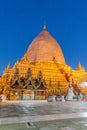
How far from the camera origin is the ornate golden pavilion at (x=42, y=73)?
19.2m

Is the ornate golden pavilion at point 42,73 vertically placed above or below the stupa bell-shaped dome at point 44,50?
below

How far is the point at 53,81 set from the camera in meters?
26.0

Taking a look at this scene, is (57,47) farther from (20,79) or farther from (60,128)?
(60,128)

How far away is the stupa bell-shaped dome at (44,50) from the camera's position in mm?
29922

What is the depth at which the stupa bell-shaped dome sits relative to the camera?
29.9 meters

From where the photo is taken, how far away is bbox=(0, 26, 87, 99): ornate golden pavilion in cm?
1924

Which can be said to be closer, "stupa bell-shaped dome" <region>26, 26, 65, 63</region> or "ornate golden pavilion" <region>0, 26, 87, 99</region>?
"ornate golden pavilion" <region>0, 26, 87, 99</region>

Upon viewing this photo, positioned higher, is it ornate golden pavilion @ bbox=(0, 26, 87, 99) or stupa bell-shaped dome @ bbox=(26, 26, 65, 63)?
stupa bell-shaped dome @ bbox=(26, 26, 65, 63)

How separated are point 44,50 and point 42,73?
6.37 metres

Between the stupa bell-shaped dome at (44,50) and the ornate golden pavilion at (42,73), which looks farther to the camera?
the stupa bell-shaped dome at (44,50)

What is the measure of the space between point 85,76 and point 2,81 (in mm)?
13704

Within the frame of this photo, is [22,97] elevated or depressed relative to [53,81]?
depressed

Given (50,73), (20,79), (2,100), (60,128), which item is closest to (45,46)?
(50,73)

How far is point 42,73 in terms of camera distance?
25.5 m
